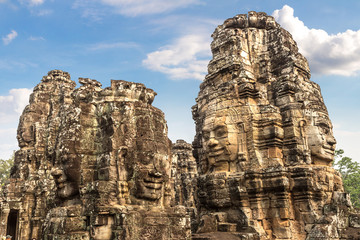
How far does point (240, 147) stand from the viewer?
1134 cm

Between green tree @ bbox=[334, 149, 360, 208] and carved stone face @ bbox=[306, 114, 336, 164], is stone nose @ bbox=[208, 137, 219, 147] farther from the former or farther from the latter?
green tree @ bbox=[334, 149, 360, 208]

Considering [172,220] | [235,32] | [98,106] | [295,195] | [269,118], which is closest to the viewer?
[172,220]

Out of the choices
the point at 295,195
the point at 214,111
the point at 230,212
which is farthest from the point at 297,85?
the point at 230,212

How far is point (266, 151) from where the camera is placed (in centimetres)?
1119

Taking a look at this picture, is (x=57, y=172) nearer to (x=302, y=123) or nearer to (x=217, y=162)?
(x=217, y=162)

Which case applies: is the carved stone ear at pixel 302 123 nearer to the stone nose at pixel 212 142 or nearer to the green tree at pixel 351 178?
the stone nose at pixel 212 142

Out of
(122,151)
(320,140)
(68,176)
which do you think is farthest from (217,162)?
(68,176)

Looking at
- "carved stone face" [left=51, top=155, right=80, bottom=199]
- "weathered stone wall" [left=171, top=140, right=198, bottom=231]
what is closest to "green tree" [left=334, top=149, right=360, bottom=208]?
"weathered stone wall" [left=171, top=140, right=198, bottom=231]

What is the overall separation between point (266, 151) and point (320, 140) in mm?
1911

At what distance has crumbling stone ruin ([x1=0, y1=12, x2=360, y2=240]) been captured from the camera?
21.8 feet

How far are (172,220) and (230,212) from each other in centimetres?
439

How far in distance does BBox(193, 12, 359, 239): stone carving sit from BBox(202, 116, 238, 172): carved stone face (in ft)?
0.12

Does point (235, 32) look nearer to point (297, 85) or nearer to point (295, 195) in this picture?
point (297, 85)

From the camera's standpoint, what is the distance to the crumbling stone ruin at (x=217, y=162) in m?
6.66
